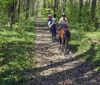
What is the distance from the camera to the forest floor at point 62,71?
9.86m

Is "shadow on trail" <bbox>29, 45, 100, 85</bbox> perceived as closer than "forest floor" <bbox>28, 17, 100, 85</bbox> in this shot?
Yes

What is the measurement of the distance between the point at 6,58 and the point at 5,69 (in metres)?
2.43

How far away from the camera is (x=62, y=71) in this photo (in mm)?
11453

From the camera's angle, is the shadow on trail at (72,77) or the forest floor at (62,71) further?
the forest floor at (62,71)

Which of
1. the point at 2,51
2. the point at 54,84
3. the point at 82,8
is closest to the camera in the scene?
the point at 54,84

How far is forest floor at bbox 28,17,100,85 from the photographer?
32.3 ft

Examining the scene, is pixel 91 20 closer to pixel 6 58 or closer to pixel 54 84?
pixel 6 58

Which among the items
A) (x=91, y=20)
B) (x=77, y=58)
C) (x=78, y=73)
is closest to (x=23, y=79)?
(x=78, y=73)

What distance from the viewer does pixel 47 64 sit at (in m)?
12.9

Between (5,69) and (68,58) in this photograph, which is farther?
(68,58)

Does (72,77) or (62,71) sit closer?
(72,77)

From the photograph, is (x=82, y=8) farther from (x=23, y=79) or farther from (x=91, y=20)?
(x=23, y=79)

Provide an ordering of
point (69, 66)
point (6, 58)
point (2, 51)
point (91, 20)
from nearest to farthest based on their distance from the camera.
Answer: point (69, 66) < point (6, 58) < point (2, 51) < point (91, 20)

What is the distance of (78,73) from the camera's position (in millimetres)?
11008
